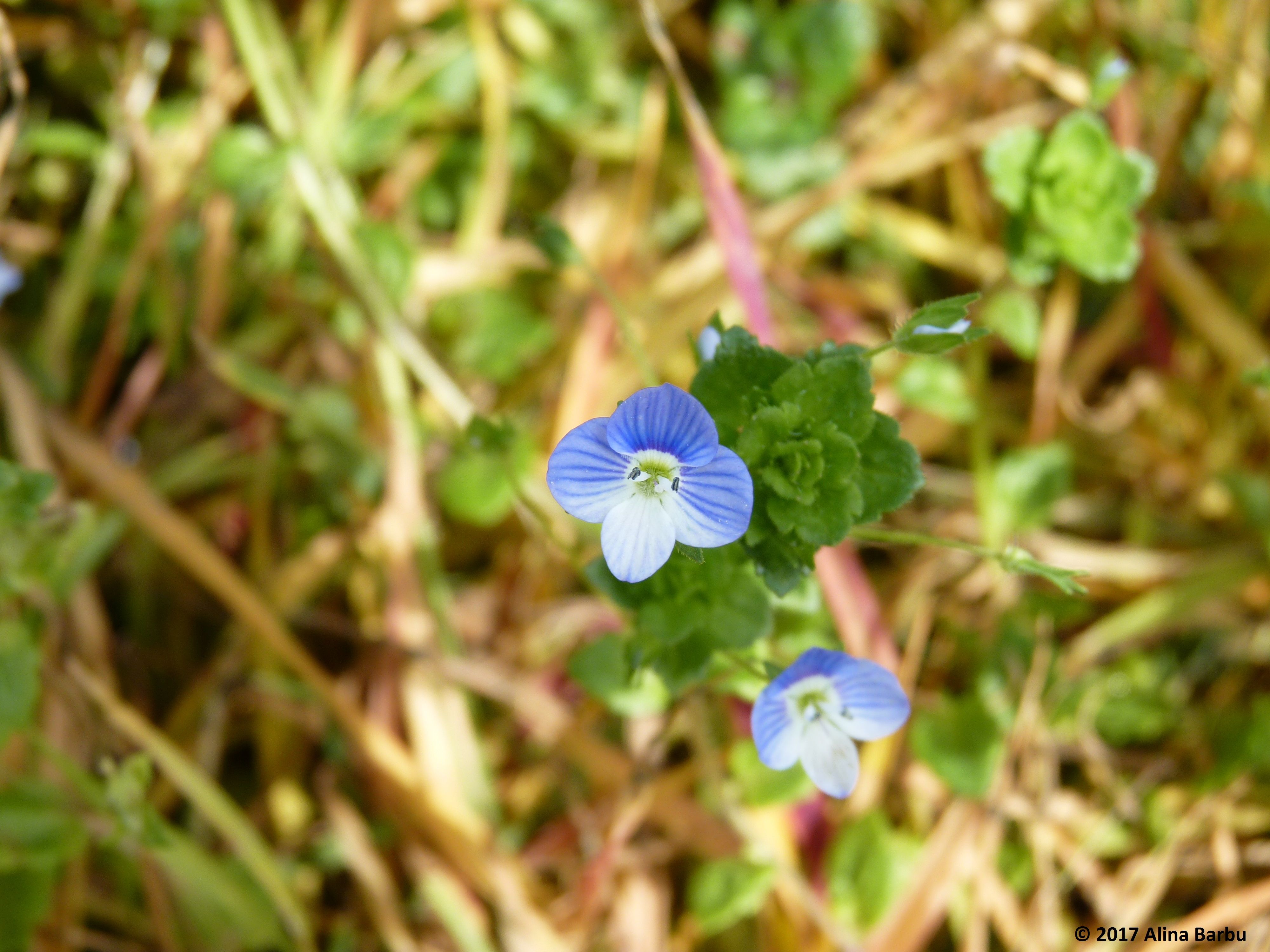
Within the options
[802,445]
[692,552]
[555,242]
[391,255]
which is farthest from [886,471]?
[391,255]

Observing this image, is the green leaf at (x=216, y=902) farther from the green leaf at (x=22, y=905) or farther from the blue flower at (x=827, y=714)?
the blue flower at (x=827, y=714)

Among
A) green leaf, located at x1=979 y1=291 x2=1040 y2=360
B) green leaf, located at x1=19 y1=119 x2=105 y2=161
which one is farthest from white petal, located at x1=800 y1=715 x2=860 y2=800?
green leaf, located at x1=19 y1=119 x2=105 y2=161

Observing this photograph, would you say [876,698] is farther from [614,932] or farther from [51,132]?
[51,132]

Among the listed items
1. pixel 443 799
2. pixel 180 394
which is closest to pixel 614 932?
pixel 443 799

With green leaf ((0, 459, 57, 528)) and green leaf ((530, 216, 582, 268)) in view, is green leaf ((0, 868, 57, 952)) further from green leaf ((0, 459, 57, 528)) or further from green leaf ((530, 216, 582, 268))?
green leaf ((530, 216, 582, 268))

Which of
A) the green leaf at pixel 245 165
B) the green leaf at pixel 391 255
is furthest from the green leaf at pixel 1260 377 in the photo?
the green leaf at pixel 245 165

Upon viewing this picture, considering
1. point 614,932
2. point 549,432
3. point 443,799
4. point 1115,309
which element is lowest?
point 614,932

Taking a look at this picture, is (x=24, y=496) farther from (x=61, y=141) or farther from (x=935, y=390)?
(x=935, y=390)
